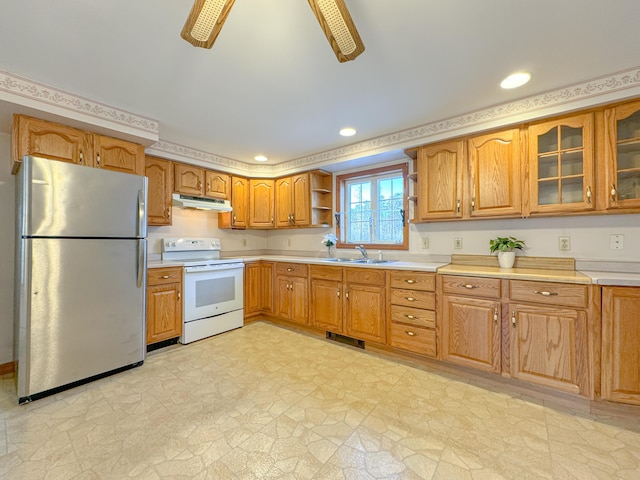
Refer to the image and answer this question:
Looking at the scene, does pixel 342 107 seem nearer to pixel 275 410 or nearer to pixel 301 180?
pixel 301 180

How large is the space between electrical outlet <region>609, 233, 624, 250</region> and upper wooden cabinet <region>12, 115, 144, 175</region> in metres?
4.08

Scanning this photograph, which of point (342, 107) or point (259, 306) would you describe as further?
point (259, 306)

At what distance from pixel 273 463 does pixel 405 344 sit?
1564 millimetres

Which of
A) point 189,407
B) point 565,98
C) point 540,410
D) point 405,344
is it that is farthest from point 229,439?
point 565,98

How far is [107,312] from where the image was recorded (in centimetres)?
225

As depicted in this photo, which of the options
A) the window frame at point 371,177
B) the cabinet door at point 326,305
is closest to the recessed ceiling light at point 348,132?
the window frame at point 371,177

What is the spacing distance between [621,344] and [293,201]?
333 cm

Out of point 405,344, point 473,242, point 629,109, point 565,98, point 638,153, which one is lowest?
point 405,344

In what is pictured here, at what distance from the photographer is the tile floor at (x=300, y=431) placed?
1402 millimetres

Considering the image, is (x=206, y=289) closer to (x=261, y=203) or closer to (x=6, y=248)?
(x=261, y=203)

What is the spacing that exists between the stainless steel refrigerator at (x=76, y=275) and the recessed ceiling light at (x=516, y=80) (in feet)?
9.92

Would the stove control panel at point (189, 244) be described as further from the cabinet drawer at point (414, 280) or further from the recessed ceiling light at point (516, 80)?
the recessed ceiling light at point (516, 80)

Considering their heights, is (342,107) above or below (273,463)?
above

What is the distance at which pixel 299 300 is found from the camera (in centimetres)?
343
